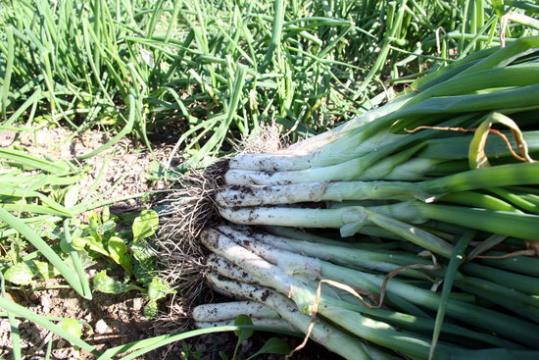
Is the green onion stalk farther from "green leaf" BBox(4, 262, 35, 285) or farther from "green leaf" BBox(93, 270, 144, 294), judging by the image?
"green leaf" BBox(4, 262, 35, 285)

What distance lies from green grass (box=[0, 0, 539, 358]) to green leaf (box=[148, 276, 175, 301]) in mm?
51

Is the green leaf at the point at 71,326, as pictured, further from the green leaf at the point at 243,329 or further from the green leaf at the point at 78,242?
the green leaf at the point at 243,329

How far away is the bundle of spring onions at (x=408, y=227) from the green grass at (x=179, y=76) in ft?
1.05

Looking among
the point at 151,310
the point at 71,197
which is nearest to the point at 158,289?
the point at 151,310

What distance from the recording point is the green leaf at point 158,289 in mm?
1488

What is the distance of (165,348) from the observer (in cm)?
147

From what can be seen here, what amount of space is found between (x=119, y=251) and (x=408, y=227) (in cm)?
79

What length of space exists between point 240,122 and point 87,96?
1.79ft

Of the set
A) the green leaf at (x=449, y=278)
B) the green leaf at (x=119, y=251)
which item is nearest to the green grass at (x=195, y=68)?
the green leaf at (x=119, y=251)

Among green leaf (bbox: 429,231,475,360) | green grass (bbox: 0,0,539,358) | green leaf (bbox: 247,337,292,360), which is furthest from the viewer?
green grass (bbox: 0,0,539,358)

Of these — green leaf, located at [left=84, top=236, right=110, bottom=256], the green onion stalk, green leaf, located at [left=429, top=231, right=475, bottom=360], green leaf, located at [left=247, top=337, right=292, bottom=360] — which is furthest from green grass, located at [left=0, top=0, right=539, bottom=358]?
green leaf, located at [left=429, top=231, right=475, bottom=360]

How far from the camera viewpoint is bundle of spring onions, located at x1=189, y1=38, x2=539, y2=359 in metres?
1.05

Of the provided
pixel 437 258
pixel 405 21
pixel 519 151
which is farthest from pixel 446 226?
pixel 405 21

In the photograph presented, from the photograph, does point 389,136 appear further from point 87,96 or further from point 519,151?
point 87,96
